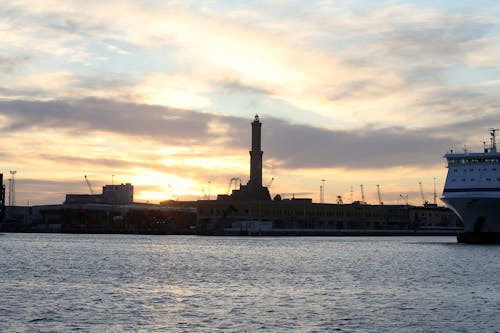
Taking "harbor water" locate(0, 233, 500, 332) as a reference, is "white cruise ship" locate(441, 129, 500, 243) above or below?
above

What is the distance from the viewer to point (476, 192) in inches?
5822

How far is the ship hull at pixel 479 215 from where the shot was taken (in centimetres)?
14675

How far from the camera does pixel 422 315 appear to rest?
181ft

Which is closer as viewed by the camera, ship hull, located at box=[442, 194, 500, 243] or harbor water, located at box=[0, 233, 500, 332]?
harbor water, located at box=[0, 233, 500, 332]

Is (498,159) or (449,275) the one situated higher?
(498,159)

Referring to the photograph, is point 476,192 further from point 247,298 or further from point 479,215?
point 247,298

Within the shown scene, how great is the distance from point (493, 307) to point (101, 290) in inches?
1305

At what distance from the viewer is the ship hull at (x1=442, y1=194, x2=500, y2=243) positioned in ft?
481

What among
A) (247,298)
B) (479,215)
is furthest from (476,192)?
(247,298)

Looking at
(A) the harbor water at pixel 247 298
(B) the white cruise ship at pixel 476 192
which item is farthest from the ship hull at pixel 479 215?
(A) the harbor water at pixel 247 298

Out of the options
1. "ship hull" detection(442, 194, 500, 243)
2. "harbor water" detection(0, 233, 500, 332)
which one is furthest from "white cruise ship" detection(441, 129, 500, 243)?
"harbor water" detection(0, 233, 500, 332)

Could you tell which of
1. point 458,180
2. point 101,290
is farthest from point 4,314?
point 458,180

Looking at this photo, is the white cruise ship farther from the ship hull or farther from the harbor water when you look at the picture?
the harbor water

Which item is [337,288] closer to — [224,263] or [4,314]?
[4,314]
